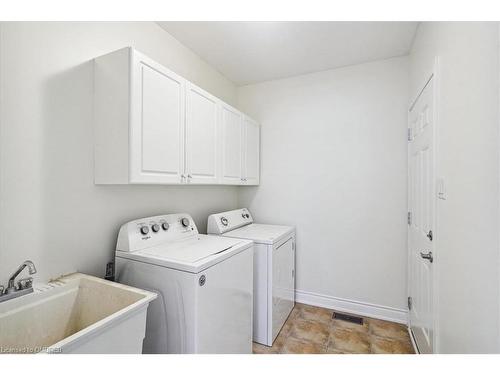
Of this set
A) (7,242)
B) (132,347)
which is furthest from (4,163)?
(132,347)

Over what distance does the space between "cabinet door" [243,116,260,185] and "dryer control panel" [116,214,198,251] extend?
0.85 metres

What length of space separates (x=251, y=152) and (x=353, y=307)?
6.28 ft

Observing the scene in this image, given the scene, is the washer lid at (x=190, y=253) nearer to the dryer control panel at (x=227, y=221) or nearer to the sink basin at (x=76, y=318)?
the sink basin at (x=76, y=318)

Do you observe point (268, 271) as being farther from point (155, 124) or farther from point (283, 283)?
point (155, 124)

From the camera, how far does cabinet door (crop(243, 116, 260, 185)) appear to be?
8.20 ft

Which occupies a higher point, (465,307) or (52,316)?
(465,307)

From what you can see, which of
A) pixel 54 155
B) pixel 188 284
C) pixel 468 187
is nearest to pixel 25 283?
pixel 54 155

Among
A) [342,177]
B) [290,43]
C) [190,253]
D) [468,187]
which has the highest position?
[290,43]

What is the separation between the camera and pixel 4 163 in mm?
1084

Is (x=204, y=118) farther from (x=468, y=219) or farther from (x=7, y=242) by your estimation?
(x=468, y=219)

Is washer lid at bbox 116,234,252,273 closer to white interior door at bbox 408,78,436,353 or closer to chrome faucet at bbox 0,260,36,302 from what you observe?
chrome faucet at bbox 0,260,36,302

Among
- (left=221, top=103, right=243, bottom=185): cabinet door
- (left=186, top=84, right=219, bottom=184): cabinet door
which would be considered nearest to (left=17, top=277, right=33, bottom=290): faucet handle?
(left=186, top=84, right=219, bottom=184): cabinet door

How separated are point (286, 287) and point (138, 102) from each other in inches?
77.8

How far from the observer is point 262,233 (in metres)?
2.20
